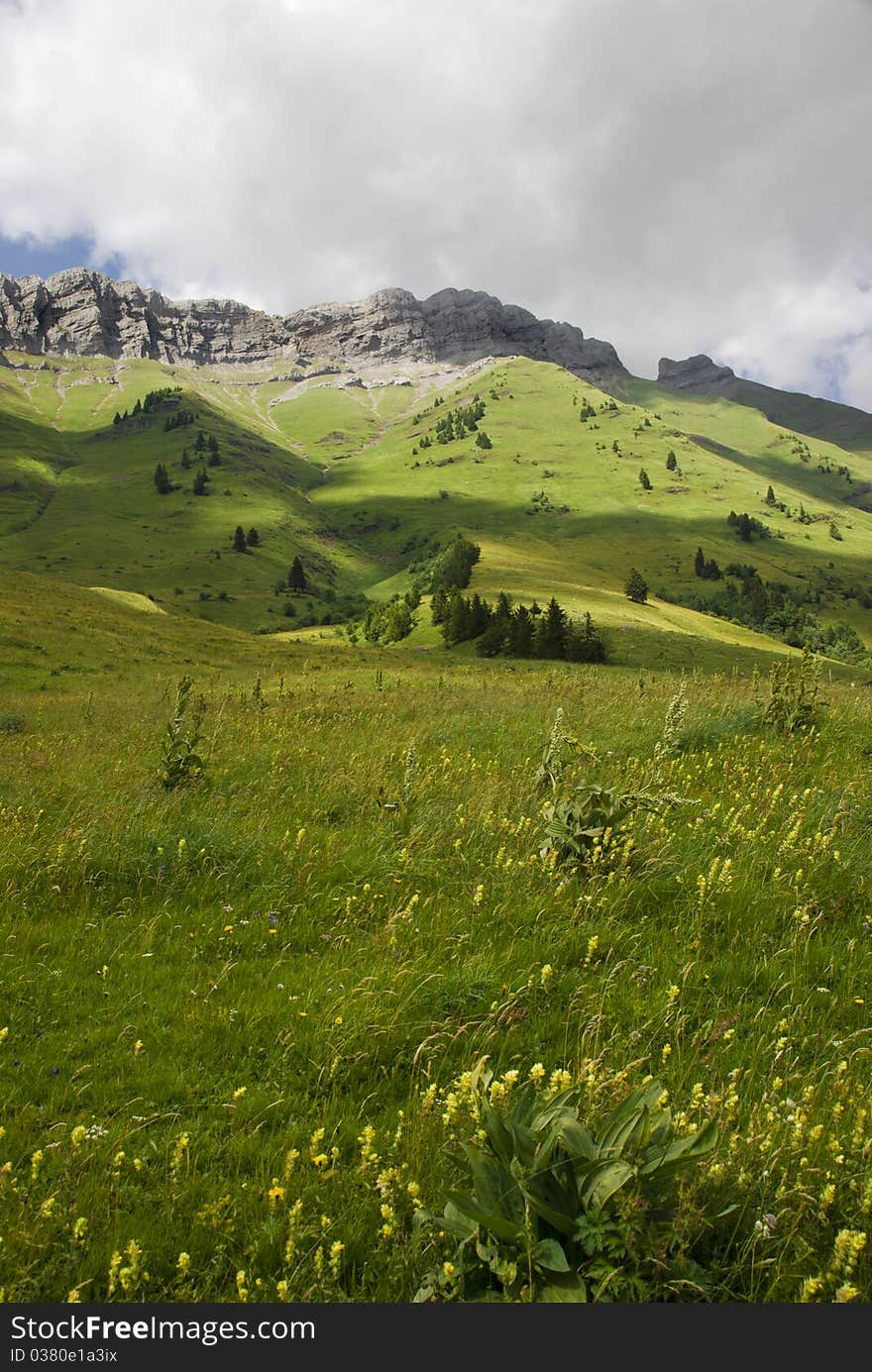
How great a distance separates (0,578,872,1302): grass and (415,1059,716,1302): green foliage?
0.15 m

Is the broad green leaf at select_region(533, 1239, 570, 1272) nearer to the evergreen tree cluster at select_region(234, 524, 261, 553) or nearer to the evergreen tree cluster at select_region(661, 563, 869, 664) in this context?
the evergreen tree cluster at select_region(661, 563, 869, 664)

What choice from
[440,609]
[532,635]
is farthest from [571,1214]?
[440,609]

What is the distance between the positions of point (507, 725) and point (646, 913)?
7.14 metres

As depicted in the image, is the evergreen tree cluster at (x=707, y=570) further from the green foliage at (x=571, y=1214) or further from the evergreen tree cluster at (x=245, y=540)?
the green foliage at (x=571, y=1214)

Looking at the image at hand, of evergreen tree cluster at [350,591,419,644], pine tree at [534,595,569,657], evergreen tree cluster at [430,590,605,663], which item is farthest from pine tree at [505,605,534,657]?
evergreen tree cluster at [350,591,419,644]

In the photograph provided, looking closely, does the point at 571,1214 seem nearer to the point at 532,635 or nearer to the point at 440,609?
the point at 532,635

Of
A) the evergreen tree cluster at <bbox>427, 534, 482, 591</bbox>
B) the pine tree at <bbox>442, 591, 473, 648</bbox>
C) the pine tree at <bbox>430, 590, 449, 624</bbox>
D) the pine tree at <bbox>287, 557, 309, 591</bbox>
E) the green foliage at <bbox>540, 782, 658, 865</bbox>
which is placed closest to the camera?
the green foliage at <bbox>540, 782, 658, 865</bbox>

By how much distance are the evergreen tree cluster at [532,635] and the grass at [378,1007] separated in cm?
4776

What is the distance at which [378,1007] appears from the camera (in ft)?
13.3

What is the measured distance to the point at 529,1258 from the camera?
87.3 inches

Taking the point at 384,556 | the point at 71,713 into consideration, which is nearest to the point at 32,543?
the point at 384,556

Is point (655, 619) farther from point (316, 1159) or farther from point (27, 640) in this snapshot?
point (316, 1159)

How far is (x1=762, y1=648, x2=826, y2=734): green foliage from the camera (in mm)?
10703

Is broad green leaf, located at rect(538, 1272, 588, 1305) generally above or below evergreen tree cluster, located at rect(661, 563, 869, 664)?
below
